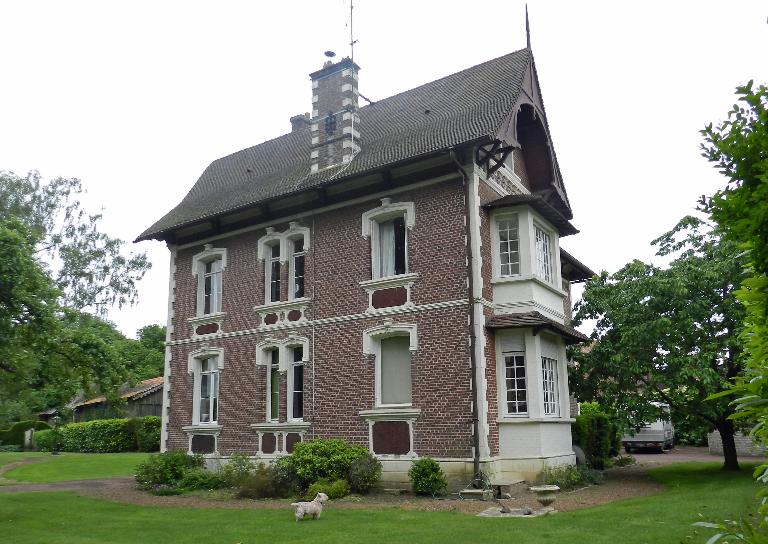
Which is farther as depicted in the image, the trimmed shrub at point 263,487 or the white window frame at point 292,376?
the white window frame at point 292,376

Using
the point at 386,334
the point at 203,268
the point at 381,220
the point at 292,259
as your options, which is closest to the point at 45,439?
the point at 203,268

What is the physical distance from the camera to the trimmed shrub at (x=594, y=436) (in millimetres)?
19609

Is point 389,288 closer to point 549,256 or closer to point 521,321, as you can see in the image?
point 521,321

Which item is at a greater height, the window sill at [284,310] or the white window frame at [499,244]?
the white window frame at [499,244]

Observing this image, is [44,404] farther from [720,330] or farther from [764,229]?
[764,229]

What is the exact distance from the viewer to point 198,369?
20188mm

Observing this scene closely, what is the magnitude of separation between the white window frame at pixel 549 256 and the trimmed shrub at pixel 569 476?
4.47 meters

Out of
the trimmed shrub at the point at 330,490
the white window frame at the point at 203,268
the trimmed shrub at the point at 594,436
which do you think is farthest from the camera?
the white window frame at the point at 203,268

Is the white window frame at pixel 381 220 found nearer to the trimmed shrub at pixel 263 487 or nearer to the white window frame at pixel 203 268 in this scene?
the trimmed shrub at pixel 263 487

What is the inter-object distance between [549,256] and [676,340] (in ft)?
12.4

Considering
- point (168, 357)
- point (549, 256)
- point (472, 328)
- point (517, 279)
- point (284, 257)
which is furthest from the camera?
point (168, 357)

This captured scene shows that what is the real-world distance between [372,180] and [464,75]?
15.9 feet

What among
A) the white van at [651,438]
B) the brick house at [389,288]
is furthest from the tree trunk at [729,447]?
the white van at [651,438]

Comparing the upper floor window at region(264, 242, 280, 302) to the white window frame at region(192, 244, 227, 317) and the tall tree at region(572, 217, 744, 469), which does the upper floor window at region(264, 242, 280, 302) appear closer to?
the white window frame at region(192, 244, 227, 317)
